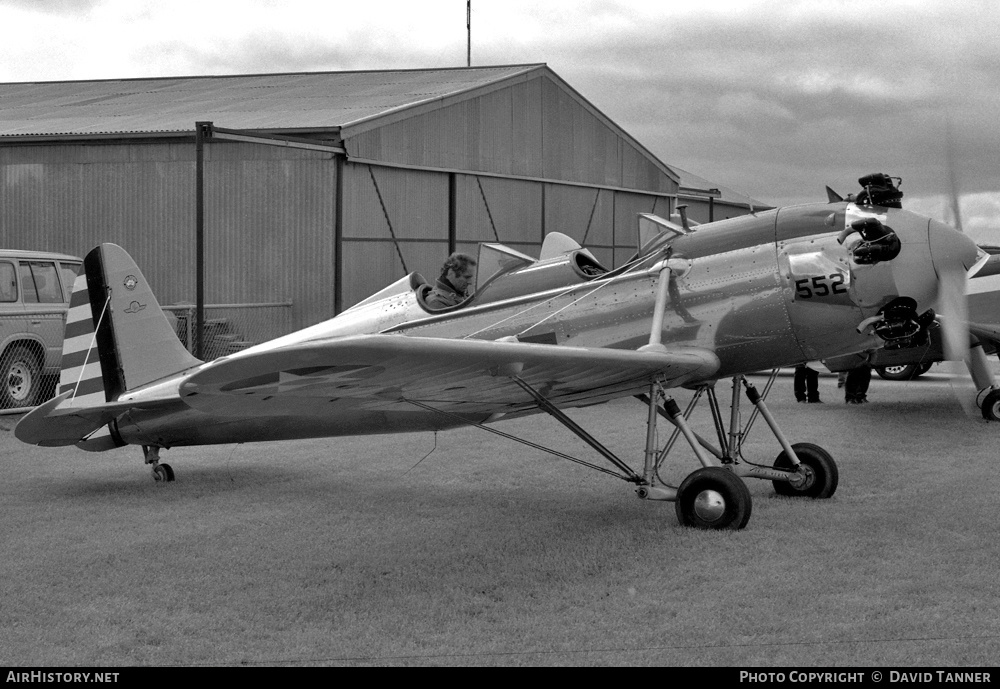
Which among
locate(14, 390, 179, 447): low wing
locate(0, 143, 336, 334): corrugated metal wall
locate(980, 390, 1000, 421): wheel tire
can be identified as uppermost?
locate(0, 143, 336, 334): corrugated metal wall

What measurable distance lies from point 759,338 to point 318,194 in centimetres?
1068

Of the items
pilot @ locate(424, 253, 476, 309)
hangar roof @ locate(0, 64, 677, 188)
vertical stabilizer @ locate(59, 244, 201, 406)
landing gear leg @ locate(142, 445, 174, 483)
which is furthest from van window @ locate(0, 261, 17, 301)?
pilot @ locate(424, 253, 476, 309)

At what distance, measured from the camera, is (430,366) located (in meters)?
5.06

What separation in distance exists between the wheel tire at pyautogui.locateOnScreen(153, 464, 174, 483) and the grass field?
0.34 ft

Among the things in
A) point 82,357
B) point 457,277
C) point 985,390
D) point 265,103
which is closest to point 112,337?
point 82,357

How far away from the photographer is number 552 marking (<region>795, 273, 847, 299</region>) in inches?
249

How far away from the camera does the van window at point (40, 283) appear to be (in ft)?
43.0

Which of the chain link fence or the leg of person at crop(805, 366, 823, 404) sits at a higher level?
the chain link fence

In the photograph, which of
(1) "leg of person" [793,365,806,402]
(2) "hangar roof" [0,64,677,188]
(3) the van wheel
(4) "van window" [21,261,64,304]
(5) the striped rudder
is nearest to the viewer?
(5) the striped rudder

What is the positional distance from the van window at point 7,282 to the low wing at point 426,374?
25.1ft

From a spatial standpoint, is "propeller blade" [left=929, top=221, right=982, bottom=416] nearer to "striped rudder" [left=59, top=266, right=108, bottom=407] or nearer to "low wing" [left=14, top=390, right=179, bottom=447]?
"low wing" [left=14, top=390, right=179, bottom=447]

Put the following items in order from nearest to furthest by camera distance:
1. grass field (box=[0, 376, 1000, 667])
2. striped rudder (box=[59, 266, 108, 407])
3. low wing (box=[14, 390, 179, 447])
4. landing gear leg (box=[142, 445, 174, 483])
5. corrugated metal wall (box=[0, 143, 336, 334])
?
1. grass field (box=[0, 376, 1000, 667])
2. low wing (box=[14, 390, 179, 447])
3. striped rudder (box=[59, 266, 108, 407])
4. landing gear leg (box=[142, 445, 174, 483])
5. corrugated metal wall (box=[0, 143, 336, 334])

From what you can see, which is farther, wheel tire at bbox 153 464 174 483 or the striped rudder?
wheel tire at bbox 153 464 174 483

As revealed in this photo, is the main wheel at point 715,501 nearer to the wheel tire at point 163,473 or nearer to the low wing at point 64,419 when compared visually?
the low wing at point 64,419
